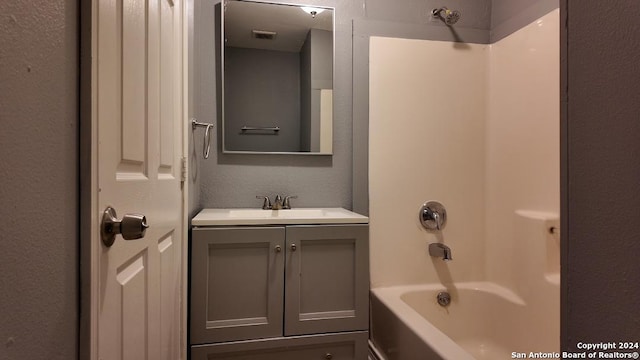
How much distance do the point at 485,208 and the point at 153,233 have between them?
5.78 ft

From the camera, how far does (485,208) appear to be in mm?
1869

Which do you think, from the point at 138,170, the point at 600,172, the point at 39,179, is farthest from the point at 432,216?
the point at 39,179

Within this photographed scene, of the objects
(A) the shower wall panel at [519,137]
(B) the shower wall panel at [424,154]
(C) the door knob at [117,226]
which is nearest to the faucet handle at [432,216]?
(B) the shower wall panel at [424,154]

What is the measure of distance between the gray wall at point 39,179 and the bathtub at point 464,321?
113 cm

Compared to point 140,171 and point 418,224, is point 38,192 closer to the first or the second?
point 140,171

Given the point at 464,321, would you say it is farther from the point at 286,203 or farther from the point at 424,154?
the point at 286,203

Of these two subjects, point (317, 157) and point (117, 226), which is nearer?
point (117, 226)

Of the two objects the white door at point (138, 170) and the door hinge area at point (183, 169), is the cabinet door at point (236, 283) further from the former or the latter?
the door hinge area at point (183, 169)

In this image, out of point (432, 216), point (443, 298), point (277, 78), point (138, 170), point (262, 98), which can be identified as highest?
point (277, 78)

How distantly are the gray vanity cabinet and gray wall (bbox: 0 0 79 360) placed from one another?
2.54 feet

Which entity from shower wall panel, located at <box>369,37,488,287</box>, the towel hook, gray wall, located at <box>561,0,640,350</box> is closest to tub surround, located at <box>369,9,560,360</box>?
shower wall panel, located at <box>369,37,488,287</box>

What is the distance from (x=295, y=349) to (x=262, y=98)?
4.06ft

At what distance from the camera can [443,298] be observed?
172 centimetres

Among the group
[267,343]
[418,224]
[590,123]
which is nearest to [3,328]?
[590,123]
